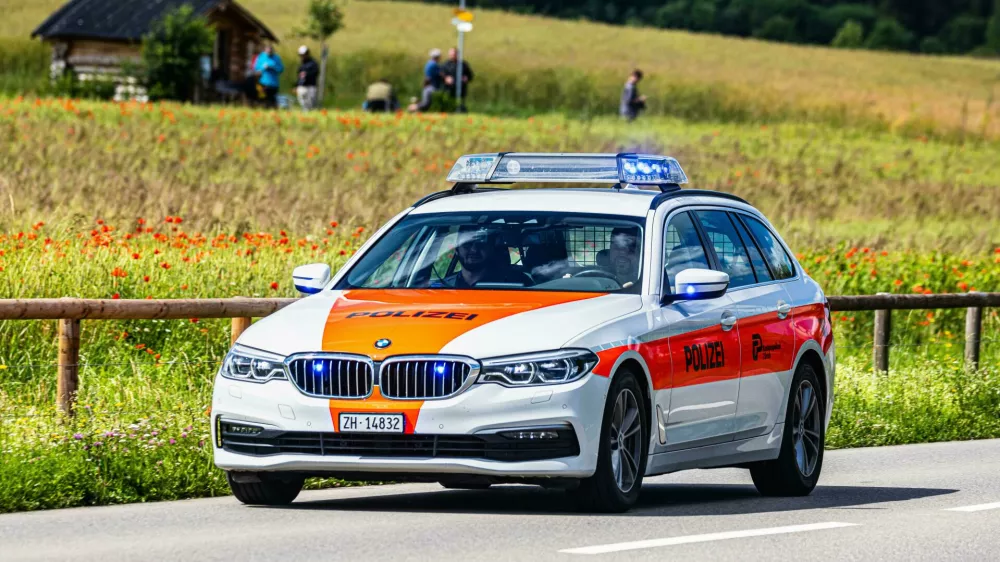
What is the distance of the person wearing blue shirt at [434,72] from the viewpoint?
54188 millimetres

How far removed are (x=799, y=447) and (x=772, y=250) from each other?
3.91 ft

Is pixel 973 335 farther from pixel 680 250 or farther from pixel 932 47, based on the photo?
pixel 932 47

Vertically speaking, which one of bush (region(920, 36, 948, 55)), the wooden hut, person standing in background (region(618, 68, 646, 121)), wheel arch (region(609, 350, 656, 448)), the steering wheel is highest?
bush (region(920, 36, 948, 55))

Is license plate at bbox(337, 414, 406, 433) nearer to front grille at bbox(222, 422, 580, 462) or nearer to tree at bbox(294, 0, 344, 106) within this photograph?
front grille at bbox(222, 422, 580, 462)

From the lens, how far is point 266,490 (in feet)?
33.3

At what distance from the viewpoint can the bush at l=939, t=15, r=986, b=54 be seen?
13975 cm

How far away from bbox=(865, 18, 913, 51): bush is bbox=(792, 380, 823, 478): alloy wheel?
126 m

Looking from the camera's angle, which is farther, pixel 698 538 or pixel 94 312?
pixel 94 312

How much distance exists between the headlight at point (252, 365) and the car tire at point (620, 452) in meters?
1.52

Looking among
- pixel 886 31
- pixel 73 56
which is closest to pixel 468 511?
pixel 73 56

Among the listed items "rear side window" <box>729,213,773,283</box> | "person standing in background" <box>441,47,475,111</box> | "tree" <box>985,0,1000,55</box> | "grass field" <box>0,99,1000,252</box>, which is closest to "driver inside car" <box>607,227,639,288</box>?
"rear side window" <box>729,213,773,283</box>

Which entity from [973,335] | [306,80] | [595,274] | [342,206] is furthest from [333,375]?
[306,80]

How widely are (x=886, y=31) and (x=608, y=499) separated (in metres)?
131

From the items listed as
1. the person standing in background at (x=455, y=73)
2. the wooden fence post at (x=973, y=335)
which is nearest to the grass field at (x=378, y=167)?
the person standing in background at (x=455, y=73)
